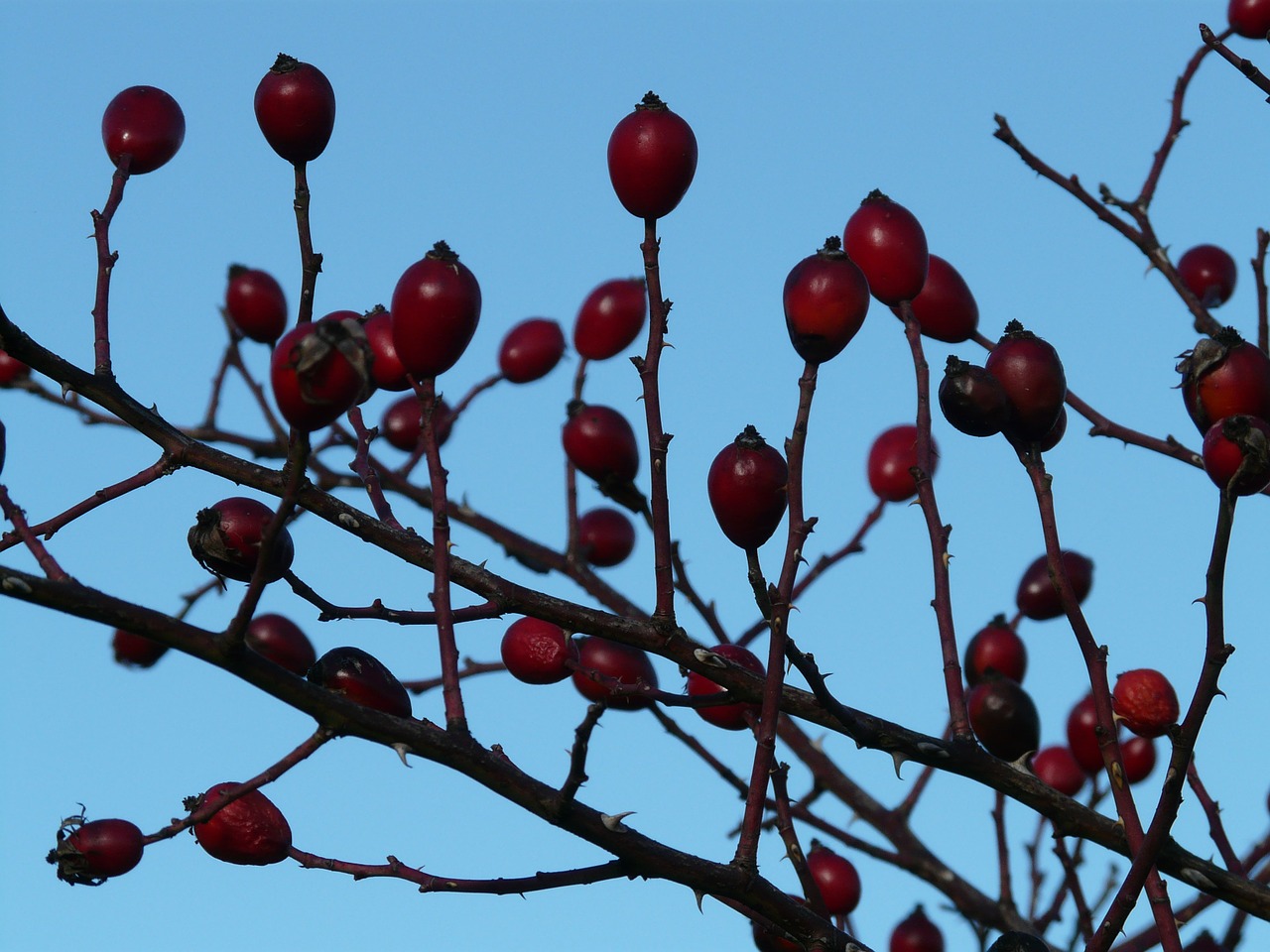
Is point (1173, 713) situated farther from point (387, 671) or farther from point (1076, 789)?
point (1076, 789)

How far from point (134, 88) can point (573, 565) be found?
81.1 inches

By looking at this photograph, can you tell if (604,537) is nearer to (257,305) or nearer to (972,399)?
(257,305)

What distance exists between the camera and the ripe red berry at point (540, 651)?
8.22 ft

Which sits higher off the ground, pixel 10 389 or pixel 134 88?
pixel 10 389

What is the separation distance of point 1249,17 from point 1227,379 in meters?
1.81

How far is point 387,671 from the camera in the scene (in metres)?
2.11

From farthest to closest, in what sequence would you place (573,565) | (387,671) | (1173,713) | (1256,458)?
(573,565), (1173,713), (387,671), (1256,458)

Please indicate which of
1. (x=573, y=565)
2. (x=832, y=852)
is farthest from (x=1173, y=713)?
(x=573, y=565)

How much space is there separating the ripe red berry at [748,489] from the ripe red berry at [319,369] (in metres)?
0.80

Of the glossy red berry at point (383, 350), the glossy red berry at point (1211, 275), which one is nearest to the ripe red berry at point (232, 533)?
the glossy red berry at point (383, 350)

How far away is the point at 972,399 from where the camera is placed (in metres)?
2.32

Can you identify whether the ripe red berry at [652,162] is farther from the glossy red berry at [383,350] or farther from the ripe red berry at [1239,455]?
the ripe red berry at [1239,455]

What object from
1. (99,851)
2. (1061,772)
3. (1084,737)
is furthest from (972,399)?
(1061,772)

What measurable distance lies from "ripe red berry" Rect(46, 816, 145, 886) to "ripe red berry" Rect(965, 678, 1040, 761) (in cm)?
175
